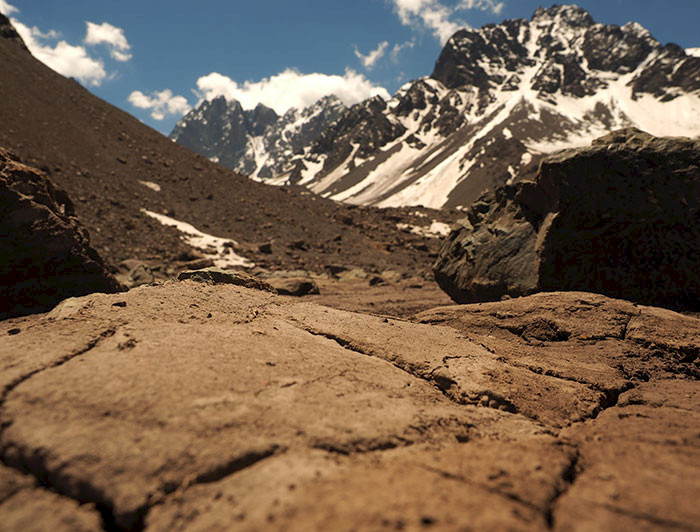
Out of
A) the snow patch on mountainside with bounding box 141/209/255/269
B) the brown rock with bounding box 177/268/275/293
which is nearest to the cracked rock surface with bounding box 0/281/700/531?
the brown rock with bounding box 177/268/275/293

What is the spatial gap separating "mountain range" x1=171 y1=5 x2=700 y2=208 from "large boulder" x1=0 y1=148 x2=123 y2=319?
232 feet

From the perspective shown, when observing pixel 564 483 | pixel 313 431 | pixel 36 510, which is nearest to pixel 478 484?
pixel 564 483

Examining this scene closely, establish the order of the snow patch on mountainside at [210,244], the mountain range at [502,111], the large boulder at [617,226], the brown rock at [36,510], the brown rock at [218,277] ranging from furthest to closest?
the mountain range at [502,111], the snow patch on mountainside at [210,244], the large boulder at [617,226], the brown rock at [218,277], the brown rock at [36,510]

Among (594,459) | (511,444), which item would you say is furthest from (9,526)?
(594,459)

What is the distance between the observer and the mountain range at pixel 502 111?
286ft

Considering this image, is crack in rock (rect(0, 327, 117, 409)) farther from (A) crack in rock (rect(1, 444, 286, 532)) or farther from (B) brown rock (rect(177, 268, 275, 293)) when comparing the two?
(B) brown rock (rect(177, 268, 275, 293))

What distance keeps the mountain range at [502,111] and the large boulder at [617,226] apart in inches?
2577

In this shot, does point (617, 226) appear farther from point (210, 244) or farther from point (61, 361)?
point (210, 244)

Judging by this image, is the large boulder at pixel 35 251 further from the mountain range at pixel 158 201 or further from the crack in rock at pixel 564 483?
the mountain range at pixel 158 201

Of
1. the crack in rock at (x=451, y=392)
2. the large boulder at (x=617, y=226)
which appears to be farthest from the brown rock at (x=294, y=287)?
the crack in rock at (x=451, y=392)

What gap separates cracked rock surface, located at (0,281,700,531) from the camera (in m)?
1.70

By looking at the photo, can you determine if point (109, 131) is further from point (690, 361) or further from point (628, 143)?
point (690, 361)

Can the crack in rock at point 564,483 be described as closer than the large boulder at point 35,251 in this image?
Yes

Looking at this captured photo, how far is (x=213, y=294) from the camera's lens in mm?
4676
